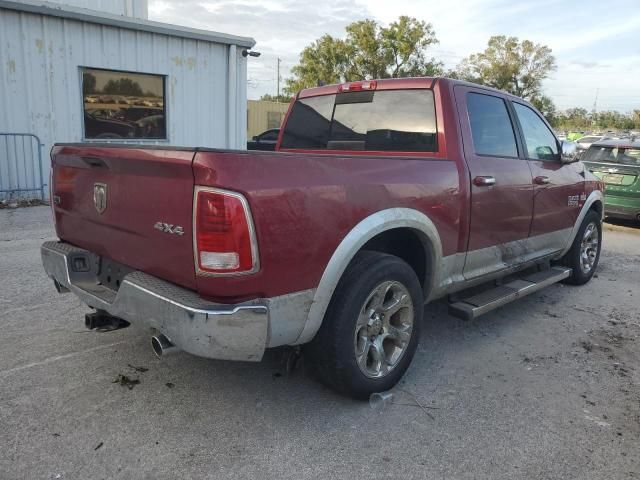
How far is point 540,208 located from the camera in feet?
15.0

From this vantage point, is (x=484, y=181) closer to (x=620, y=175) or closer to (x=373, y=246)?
(x=373, y=246)

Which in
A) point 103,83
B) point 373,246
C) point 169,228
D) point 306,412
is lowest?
point 306,412

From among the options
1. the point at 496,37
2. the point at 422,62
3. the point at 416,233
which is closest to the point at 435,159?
the point at 416,233

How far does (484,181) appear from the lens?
12.2 feet

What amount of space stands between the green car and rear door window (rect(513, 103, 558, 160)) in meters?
5.60

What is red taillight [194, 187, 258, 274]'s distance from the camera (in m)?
2.29

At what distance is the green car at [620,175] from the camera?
951cm

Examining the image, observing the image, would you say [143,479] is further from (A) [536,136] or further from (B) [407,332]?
(A) [536,136]

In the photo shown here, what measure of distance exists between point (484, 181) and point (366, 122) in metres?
1.03

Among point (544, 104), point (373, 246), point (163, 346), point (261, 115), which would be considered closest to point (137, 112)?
point (373, 246)

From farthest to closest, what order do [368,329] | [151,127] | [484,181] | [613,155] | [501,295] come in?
[151,127]
[613,155]
[501,295]
[484,181]
[368,329]

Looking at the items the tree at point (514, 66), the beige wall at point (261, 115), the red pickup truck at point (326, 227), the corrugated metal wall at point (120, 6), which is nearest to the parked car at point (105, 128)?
the corrugated metal wall at point (120, 6)

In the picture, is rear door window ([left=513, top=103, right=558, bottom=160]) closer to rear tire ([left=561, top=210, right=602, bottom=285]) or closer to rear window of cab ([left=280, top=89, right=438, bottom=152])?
rear tire ([left=561, top=210, right=602, bottom=285])

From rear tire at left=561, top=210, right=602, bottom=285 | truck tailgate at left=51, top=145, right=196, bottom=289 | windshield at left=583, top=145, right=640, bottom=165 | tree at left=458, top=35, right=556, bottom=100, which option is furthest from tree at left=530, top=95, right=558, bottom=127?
truck tailgate at left=51, top=145, right=196, bottom=289
